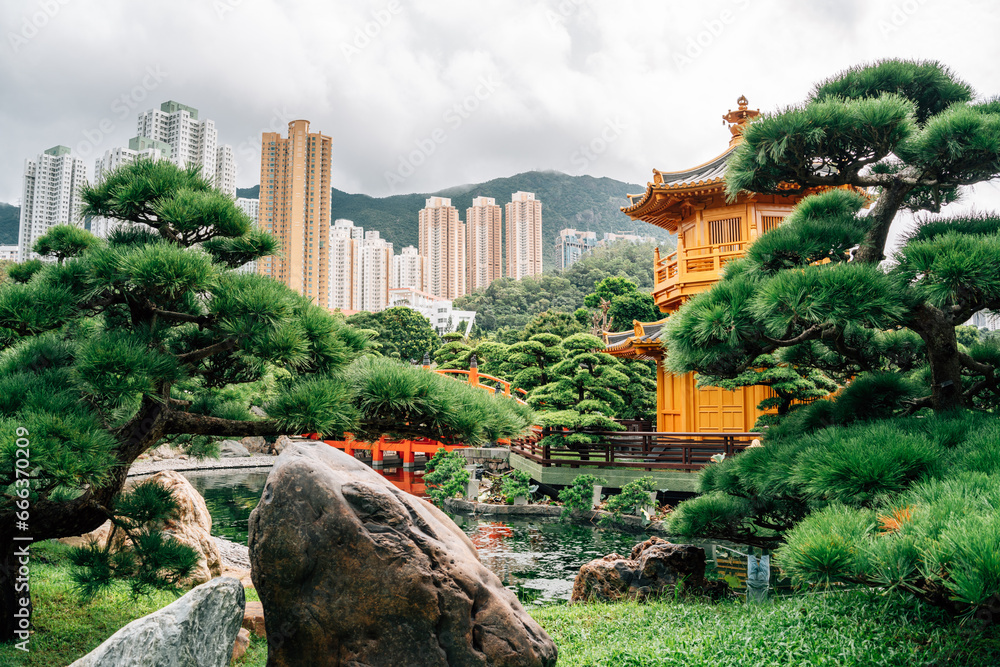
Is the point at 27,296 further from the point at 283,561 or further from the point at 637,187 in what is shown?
the point at 637,187

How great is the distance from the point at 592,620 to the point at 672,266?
31.8 ft

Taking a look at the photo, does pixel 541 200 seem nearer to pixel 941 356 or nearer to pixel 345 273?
pixel 345 273

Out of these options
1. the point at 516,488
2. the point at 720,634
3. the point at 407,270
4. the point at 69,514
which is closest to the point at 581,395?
the point at 516,488

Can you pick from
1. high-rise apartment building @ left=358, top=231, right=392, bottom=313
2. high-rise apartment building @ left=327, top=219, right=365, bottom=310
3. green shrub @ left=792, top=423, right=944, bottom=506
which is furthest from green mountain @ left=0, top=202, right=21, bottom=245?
green shrub @ left=792, top=423, right=944, bottom=506

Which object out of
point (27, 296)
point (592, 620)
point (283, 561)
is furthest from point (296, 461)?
point (592, 620)

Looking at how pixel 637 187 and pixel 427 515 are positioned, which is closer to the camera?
pixel 427 515

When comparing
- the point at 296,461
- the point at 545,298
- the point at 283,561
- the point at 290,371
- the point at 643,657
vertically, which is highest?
the point at 545,298

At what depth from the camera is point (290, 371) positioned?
328 centimetres

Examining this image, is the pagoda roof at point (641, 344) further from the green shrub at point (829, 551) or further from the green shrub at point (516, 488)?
the green shrub at point (829, 551)

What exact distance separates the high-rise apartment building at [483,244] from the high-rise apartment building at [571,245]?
16707 millimetres

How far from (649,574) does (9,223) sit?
164 feet

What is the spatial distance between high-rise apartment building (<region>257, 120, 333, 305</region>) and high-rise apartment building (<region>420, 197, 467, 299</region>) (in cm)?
3378

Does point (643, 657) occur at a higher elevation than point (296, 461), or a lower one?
lower

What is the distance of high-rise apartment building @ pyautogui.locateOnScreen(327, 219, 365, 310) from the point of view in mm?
63344
